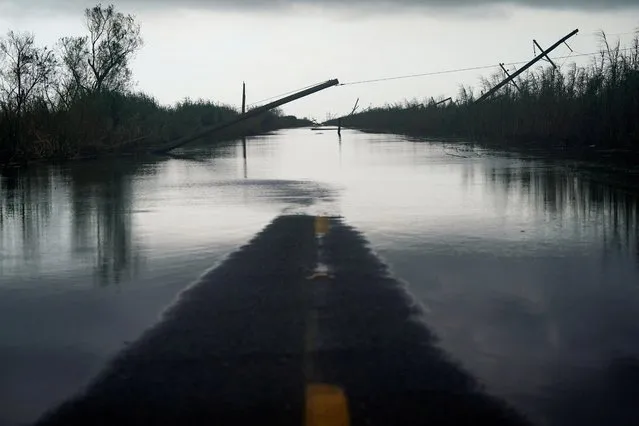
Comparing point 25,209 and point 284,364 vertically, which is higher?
point 25,209

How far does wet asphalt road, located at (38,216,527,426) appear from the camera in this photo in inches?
180

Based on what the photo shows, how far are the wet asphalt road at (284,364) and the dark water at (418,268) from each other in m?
0.24

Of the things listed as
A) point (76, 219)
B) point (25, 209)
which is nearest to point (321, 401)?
point (76, 219)

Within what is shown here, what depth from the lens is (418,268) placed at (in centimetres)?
911

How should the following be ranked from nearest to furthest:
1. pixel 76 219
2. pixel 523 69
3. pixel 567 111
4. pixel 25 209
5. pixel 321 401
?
1. pixel 321 401
2. pixel 76 219
3. pixel 25 209
4. pixel 567 111
5. pixel 523 69

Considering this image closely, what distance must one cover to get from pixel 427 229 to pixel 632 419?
25.6 ft

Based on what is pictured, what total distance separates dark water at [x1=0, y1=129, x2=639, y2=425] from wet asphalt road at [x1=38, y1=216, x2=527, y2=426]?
24 cm

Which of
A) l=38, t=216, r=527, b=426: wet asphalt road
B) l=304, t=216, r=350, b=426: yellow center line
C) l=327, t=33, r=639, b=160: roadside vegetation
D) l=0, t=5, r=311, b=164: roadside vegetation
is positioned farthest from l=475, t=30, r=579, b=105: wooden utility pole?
l=304, t=216, r=350, b=426: yellow center line

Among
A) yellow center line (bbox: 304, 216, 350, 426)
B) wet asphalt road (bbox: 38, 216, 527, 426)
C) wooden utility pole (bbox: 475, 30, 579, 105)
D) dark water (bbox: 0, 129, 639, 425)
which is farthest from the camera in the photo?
wooden utility pole (bbox: 475, 30, 579, 105)

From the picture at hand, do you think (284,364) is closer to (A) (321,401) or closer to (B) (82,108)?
(A) (321,401)

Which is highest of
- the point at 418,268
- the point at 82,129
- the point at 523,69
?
the point at 523,69

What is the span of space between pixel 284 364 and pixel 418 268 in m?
3.98

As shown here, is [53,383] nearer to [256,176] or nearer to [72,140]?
[256,176]

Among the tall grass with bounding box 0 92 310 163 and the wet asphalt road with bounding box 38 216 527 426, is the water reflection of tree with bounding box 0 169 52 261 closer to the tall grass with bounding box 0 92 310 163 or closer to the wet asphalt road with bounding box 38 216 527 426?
the wet asphalt road with bounding box 38 216 527 426
